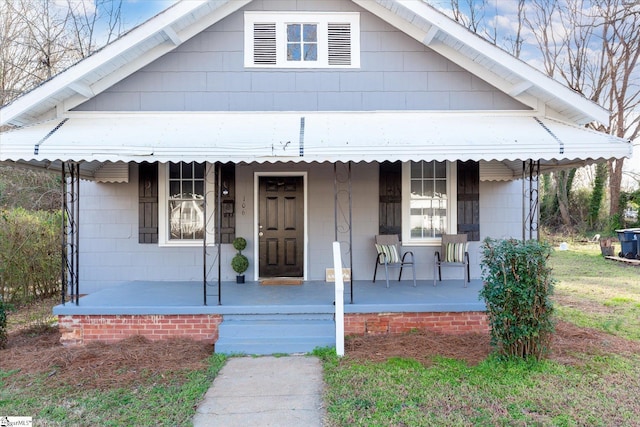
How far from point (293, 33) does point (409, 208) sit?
3627 millimetres

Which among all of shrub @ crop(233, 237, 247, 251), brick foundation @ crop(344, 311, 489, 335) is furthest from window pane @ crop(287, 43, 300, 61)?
brick foundation @ crop(344, 311, 489, 335)

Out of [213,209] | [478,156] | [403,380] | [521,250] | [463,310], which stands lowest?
[403,380]

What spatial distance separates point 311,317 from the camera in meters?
6.14

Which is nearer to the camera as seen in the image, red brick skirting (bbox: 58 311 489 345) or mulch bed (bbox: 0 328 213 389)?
mulch bed (bbox: 0 328 213 389)

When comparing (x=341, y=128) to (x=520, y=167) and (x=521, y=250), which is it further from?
(x=520, y=167)

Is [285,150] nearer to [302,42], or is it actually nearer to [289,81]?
[289,81]

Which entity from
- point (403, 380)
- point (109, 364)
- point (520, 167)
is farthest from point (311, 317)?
point (520, 167)

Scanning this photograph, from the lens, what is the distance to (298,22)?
747 cm

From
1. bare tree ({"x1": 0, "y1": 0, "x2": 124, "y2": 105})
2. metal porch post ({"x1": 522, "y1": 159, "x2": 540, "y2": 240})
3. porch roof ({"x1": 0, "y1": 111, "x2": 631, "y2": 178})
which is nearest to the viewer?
porch roof ({"x1": 0, "y1": 111, "x2": 631, "y2": 178})

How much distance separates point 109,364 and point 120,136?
3.08 m

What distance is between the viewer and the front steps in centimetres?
570

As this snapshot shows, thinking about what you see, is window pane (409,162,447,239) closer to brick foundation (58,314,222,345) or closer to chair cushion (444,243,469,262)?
chair cushion (444,243,469,262)

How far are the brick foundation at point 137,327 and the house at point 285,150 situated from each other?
19 millimetres

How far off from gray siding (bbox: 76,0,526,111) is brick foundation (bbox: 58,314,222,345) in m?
3.38
